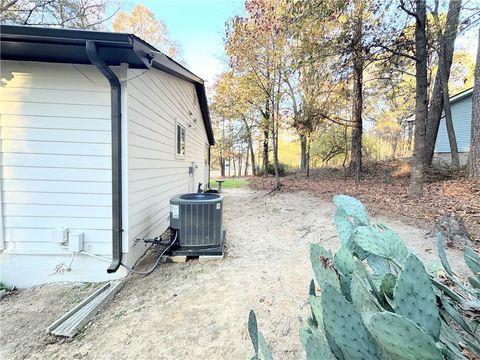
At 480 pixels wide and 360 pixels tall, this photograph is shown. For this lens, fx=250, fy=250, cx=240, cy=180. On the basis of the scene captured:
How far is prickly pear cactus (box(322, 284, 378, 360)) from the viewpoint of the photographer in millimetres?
882

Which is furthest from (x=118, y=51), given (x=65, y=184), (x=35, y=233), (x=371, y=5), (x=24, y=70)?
(x=371, y=5)

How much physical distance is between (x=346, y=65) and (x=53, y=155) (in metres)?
8.05

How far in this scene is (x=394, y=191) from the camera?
801 centimetres

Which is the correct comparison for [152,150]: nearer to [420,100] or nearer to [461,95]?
[420,100]

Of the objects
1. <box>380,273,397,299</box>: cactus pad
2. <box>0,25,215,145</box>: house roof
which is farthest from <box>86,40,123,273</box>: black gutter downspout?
<box>380,273,397,299</box>: cactus pad

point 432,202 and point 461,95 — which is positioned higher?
point 461,95

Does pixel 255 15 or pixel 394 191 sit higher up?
pixel 255 15

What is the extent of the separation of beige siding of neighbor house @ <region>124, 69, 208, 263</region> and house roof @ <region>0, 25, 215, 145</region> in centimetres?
Result: 39

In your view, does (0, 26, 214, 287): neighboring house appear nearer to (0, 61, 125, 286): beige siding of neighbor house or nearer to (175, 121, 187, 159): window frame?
(0, 61, 125, 286): beige siding of neighbor house

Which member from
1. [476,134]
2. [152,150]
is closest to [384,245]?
[152,150]

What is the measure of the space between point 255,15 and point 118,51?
27.4 ft

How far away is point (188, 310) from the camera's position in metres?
2.59

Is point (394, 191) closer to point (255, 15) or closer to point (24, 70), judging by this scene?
point (255, 15)

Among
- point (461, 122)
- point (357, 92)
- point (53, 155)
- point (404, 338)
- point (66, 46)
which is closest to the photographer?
point (404, 338)
